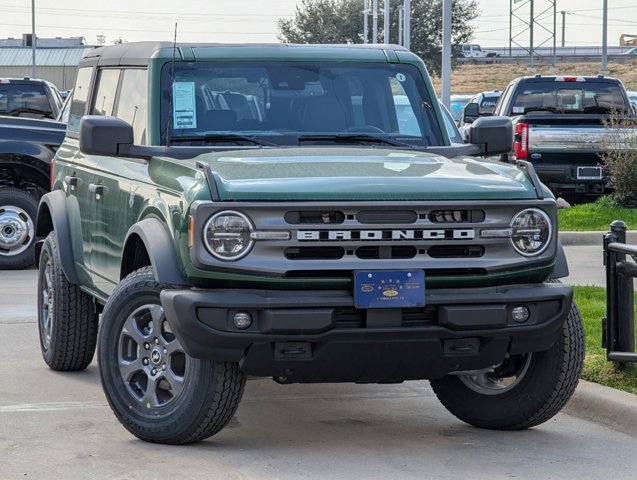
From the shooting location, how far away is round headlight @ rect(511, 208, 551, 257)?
21.4ft

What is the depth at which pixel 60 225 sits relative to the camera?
8672 mm

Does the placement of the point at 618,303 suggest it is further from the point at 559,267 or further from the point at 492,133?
the point at 559,267

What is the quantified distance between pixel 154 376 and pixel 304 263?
955 millimetres

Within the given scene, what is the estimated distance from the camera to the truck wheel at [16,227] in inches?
586

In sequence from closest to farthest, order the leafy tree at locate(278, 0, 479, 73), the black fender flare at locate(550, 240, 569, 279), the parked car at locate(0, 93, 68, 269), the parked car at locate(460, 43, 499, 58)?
the black fender flare at locate(550, 240, 569, 279) → the parked car at locate(0, 93, 68, 269) → the leafy tree at locate(278, 0, 479, 73) → the parked car at locate(460, 43, 499, 58)

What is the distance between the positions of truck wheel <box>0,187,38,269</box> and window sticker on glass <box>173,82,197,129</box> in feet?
24.9

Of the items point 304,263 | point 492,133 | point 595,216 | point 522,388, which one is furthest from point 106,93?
point 595,216

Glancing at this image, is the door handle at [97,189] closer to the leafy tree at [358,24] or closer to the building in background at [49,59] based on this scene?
the leafy tree at [358,24]

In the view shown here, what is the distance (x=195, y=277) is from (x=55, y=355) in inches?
109

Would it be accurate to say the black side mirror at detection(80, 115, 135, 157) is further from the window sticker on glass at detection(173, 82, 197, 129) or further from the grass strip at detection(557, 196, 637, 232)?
the grass strip at detection(557, 196, 637, 232)

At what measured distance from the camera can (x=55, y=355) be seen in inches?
344

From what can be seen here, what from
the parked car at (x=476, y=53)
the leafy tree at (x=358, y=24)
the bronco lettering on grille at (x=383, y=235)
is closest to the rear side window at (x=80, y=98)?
the bronco lettering on grille at (x=383, y=235)

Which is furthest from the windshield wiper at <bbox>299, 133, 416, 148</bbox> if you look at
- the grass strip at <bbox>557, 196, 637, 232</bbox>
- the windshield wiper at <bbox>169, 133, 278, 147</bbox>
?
the grass strip at <bbox>557, 196, 637, 232</bbox>

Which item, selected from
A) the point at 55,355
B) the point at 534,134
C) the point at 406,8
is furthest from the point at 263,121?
the point at 406,8
